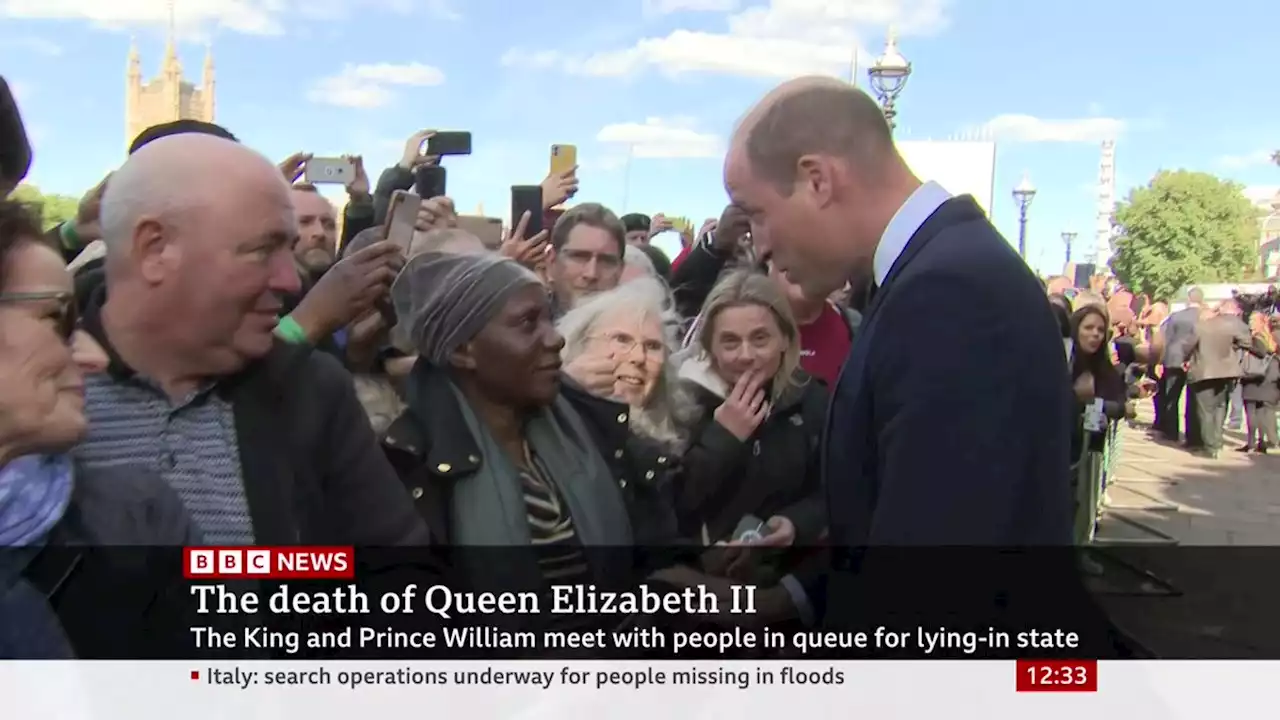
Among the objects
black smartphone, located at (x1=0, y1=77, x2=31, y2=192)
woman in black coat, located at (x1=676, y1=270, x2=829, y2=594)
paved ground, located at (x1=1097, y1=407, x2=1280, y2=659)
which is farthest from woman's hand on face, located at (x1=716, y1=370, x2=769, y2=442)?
black smartphone, located at (x1=0, y1=77, x2=31, y2=192)

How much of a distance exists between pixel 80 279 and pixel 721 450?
0.82 meters

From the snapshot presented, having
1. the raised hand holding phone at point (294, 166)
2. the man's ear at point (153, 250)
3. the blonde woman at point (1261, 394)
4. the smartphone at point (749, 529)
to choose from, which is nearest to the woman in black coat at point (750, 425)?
the smartphone at point (749, 529)

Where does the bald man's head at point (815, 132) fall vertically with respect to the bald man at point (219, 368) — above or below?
above

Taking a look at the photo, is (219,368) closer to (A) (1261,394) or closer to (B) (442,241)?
(B) (442,241)

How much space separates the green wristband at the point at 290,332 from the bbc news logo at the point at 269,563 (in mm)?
258

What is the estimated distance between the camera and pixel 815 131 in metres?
1.25

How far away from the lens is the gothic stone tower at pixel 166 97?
1.28 metres

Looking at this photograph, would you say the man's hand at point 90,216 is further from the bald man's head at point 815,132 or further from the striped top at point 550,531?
the bald man's head at point 815,132

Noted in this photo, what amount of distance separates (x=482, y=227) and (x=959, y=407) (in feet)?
2.15

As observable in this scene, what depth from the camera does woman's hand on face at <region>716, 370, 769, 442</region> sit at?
1.50 m

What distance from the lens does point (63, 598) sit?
4.13 ft

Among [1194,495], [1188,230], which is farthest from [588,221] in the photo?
[1194,495]

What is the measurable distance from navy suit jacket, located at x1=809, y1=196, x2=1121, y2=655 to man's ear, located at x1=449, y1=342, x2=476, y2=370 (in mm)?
469
